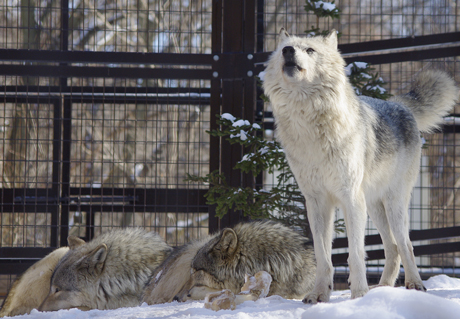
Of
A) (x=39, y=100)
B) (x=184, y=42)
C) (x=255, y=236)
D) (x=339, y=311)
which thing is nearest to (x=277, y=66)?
(x=255, y=236)

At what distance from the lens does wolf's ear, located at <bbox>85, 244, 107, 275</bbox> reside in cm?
359

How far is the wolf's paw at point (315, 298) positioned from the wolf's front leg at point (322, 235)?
53mm

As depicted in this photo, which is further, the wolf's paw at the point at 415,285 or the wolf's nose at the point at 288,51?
the wolf's paw at the point at 415,285

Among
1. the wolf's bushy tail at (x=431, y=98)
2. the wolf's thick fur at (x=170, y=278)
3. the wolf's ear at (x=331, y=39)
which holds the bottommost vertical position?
the wolf's thick fur at (x=170, y=278)

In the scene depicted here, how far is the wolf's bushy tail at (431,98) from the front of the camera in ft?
13.1

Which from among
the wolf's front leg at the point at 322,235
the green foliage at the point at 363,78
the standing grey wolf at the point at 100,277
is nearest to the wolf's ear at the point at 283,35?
the wolf's front leg at the point at 322,235

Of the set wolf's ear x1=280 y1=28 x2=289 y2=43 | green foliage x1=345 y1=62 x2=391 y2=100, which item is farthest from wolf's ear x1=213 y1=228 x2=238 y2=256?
green foliage x1=345 y1=62 x2=391 y2=100

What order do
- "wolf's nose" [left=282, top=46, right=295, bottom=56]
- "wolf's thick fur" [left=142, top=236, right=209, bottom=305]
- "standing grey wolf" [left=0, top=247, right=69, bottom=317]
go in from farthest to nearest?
"standing grey wolf" [left=0, top=247, right=69, bottom=317], "wolf's thick fur" [left=142, top=236, right=209, bottom=305], "wolf's nose" [left=282, top=46, right=295, bottom=56]

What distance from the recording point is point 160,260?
407cm

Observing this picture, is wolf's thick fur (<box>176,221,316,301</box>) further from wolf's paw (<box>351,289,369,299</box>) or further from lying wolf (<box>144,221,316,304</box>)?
wolf's paw (<box>351,289,369,299</box>)

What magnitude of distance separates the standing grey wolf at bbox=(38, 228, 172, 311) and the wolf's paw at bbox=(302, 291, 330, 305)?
1.57m

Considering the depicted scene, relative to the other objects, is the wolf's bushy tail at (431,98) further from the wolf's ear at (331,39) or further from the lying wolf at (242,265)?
the lying wolf at (242,265)

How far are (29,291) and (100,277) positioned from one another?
0.85 metres

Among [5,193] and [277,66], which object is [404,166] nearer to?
[277,66]
